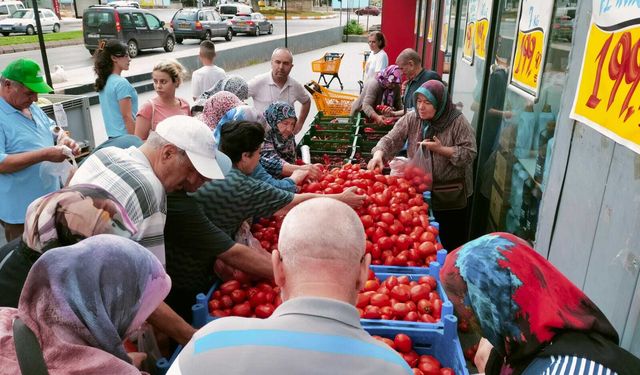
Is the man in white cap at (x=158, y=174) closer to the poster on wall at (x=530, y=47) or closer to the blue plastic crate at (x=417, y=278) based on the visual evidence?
the blue plastic crate at (x=417, y=278)

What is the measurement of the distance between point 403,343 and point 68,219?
166 centimetres

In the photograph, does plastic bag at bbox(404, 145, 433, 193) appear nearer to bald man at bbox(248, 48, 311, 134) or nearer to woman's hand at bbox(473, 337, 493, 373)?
bald man at bbox(248, 48, 311, 134)

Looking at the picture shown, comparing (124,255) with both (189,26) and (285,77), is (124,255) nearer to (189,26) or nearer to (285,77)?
(285,77)

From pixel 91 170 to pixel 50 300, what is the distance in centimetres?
103

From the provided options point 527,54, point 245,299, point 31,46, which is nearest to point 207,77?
point 527,54

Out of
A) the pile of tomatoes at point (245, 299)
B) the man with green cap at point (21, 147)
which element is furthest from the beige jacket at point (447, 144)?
the man with green cap at point (21, 147)

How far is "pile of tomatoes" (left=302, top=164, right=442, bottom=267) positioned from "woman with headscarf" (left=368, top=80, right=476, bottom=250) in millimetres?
259

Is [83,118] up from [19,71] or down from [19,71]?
down

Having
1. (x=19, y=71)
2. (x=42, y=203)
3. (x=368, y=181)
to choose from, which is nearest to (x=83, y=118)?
(x=19, y=71)

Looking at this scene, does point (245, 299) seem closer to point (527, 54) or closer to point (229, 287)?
point (229, 287)

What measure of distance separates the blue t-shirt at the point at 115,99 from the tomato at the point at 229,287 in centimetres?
304

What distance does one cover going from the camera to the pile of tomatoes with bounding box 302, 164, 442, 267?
3.28 m

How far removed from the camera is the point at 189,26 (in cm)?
2564

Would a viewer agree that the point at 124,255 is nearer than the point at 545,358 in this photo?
No
